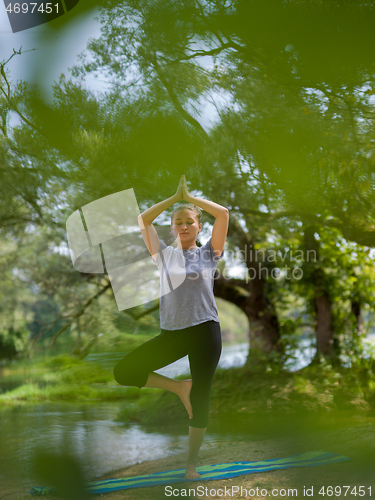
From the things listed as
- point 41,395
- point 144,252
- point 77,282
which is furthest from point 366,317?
point 41,395

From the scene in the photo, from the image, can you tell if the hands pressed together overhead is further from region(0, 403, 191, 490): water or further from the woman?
region(0, 403, 191, 490): water

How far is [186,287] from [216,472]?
99cm

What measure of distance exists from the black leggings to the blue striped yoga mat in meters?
0.40

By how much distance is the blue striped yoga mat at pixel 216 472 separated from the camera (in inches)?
80.5

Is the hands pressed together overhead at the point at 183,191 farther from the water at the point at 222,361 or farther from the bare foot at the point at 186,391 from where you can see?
the water at the point at 222,361

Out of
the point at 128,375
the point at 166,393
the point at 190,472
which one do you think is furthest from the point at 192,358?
Answer: the point at 166,393

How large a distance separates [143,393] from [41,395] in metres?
0.88

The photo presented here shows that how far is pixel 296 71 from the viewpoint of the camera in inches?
109

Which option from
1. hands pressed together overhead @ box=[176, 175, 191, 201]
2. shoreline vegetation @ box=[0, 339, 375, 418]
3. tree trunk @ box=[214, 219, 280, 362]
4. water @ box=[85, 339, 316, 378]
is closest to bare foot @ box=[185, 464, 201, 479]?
hands pressed together overhead @ box=[176, 175, 191, 201]

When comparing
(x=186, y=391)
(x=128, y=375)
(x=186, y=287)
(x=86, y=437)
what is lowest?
(x=86, y=437)

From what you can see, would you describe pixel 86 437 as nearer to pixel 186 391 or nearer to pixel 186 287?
pixel 186 391

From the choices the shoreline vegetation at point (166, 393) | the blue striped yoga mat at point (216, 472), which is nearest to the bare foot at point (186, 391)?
the blue striped yoga mat at point (216, 472)

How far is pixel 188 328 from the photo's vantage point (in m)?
1.91

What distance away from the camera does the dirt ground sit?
1917 millimetres
